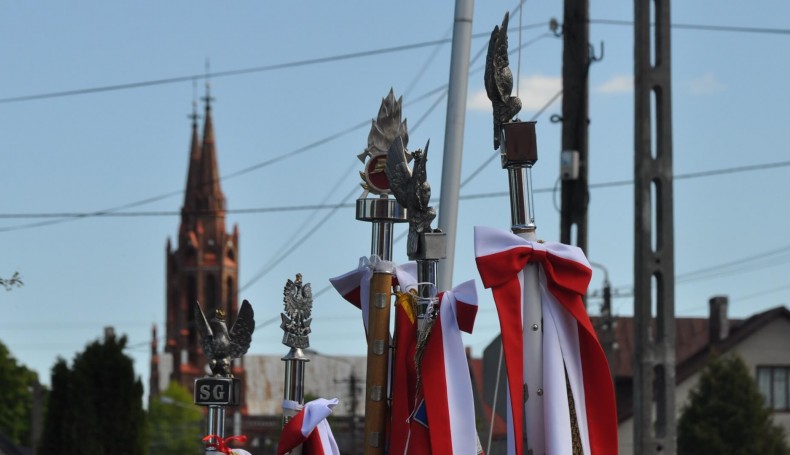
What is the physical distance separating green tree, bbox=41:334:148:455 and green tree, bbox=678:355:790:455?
642 inches

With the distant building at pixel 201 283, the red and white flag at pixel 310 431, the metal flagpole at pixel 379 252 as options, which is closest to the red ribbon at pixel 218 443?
the red and white flag at pixel 310 431

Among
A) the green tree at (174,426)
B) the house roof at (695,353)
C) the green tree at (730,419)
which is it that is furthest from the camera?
the green tree at (174,426)

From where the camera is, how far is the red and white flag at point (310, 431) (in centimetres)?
634

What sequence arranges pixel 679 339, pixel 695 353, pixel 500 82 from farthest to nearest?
pixel 679 339 → pixel 695 353 → pixel 500 82

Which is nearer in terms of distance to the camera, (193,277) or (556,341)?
(556,341)

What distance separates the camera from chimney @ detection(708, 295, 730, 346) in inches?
1598

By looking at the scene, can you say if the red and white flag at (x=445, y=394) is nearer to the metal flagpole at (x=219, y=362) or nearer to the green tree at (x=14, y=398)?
the metal flagpole at (x=219, y=362)

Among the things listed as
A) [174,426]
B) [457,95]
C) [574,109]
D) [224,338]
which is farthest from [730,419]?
[174,426]

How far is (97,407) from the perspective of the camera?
20688 millimetres

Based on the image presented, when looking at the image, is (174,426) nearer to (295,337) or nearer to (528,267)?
(295,337)

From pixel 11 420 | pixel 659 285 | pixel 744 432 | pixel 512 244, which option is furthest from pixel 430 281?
pixel 11 420

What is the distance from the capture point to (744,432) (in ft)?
111

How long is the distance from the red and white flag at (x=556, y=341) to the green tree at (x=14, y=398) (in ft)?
136

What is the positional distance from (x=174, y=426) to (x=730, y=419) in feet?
205
